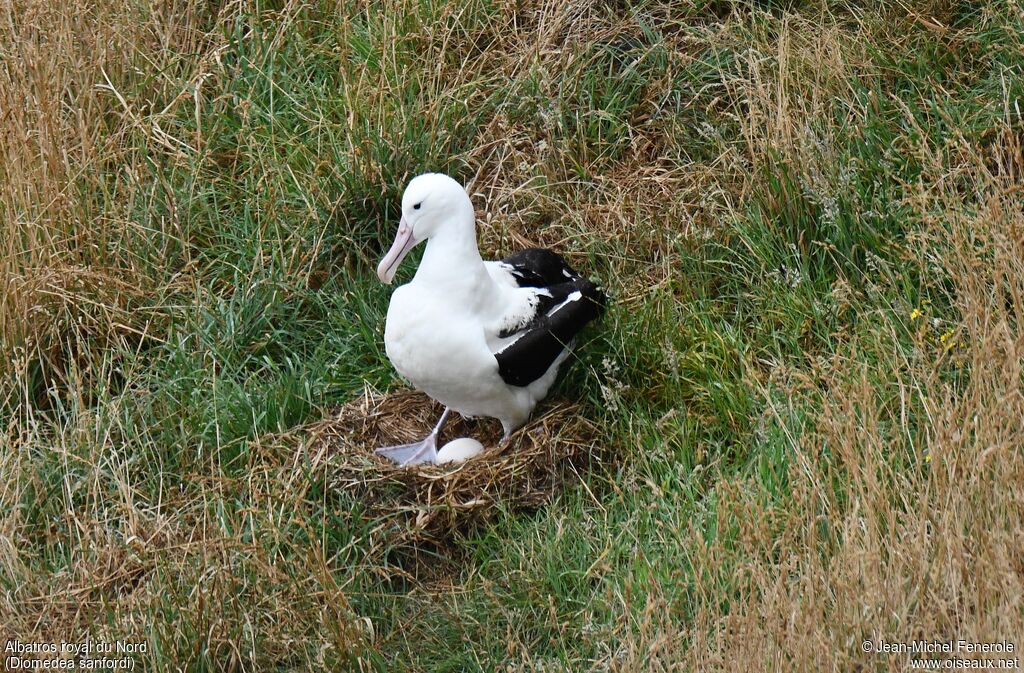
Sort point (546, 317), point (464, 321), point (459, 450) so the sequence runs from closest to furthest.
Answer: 1. point (464, 321)
2. point (546, 317)
3. point (459, 450)

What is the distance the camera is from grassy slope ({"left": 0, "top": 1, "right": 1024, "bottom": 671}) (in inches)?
142

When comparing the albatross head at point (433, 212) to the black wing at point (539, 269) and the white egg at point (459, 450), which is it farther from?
the white egg at point (459, 450)

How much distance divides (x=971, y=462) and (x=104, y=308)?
11.6ft

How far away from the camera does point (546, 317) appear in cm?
480

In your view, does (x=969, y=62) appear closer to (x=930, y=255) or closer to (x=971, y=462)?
(x=930, y=255)

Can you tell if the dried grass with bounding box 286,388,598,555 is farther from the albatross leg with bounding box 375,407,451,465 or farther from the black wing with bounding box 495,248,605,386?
the black wing with bounding box 495,248,605,386

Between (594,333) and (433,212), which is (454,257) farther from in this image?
(594,333)

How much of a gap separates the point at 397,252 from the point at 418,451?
81 centimetres

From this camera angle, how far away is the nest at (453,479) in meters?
4.62

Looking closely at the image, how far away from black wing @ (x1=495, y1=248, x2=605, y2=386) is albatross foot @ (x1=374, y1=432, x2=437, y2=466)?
0.51 metres

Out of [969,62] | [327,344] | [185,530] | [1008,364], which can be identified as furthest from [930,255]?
[185,530]

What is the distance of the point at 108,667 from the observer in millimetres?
4004

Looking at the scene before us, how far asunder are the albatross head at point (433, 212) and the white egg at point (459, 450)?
0.72 metres

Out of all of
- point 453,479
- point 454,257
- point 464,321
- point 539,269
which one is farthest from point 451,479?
point 539,269
